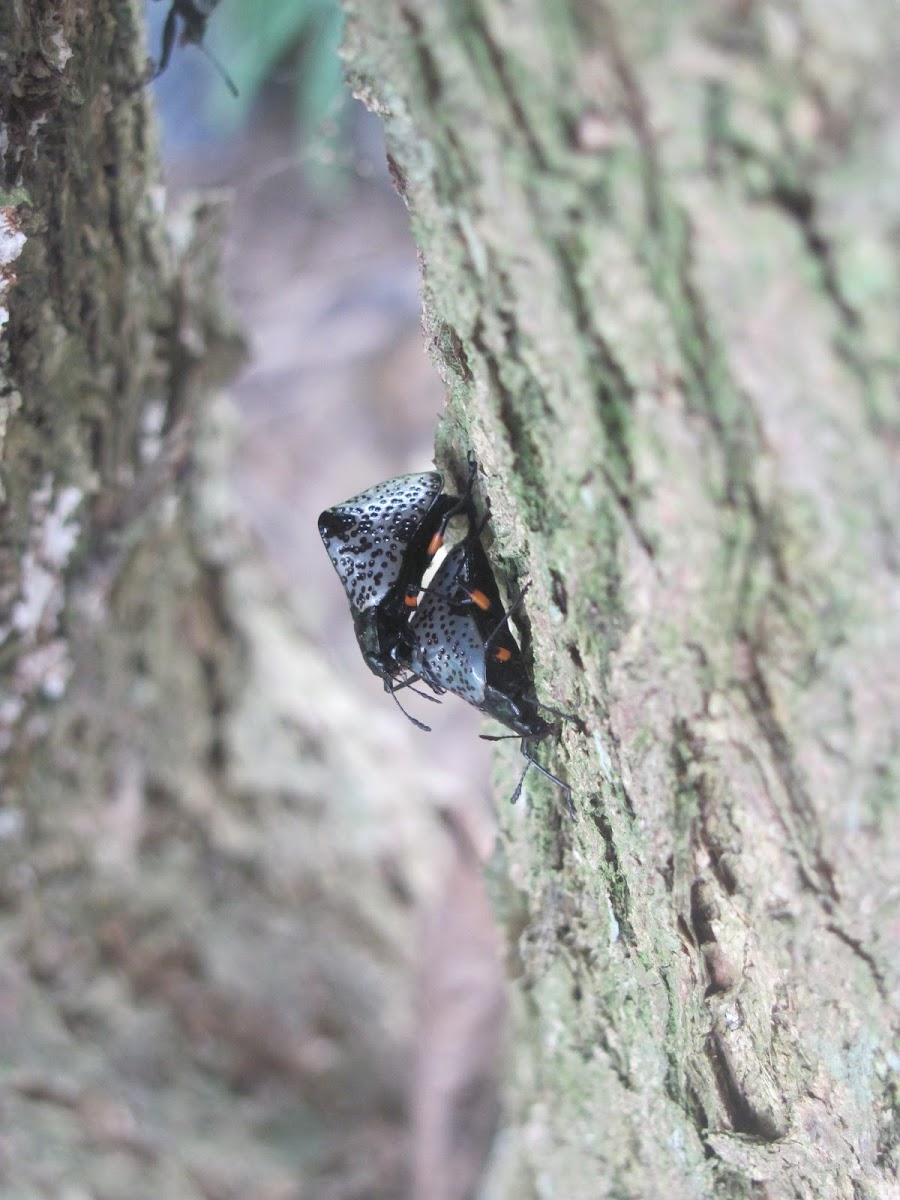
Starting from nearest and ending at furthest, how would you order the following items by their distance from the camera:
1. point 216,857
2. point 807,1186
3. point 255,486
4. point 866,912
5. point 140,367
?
1. point 866,912
2. point 807,1186
3. point 140,367
4. point 216,857
5. point 255,486

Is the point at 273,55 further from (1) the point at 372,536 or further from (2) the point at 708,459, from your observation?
(2) the point at 708,459

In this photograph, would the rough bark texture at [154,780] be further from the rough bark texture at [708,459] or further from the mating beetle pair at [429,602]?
the rough bark texture at [708,459]

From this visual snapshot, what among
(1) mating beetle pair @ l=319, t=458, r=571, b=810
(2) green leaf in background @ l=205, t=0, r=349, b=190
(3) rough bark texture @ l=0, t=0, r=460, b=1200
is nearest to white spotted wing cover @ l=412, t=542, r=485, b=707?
(1) mating beetle pair @ l=319, t=458, r=571, b=810

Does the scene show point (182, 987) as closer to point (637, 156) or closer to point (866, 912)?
point (866, 912)

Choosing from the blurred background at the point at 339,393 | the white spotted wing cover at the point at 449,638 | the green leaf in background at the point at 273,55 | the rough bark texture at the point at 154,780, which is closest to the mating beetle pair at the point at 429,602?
the white spotted wing cover at the point at 449,638

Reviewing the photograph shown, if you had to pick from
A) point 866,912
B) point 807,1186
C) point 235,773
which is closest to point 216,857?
point 235,773

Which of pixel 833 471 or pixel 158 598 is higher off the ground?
pixel 158 598
